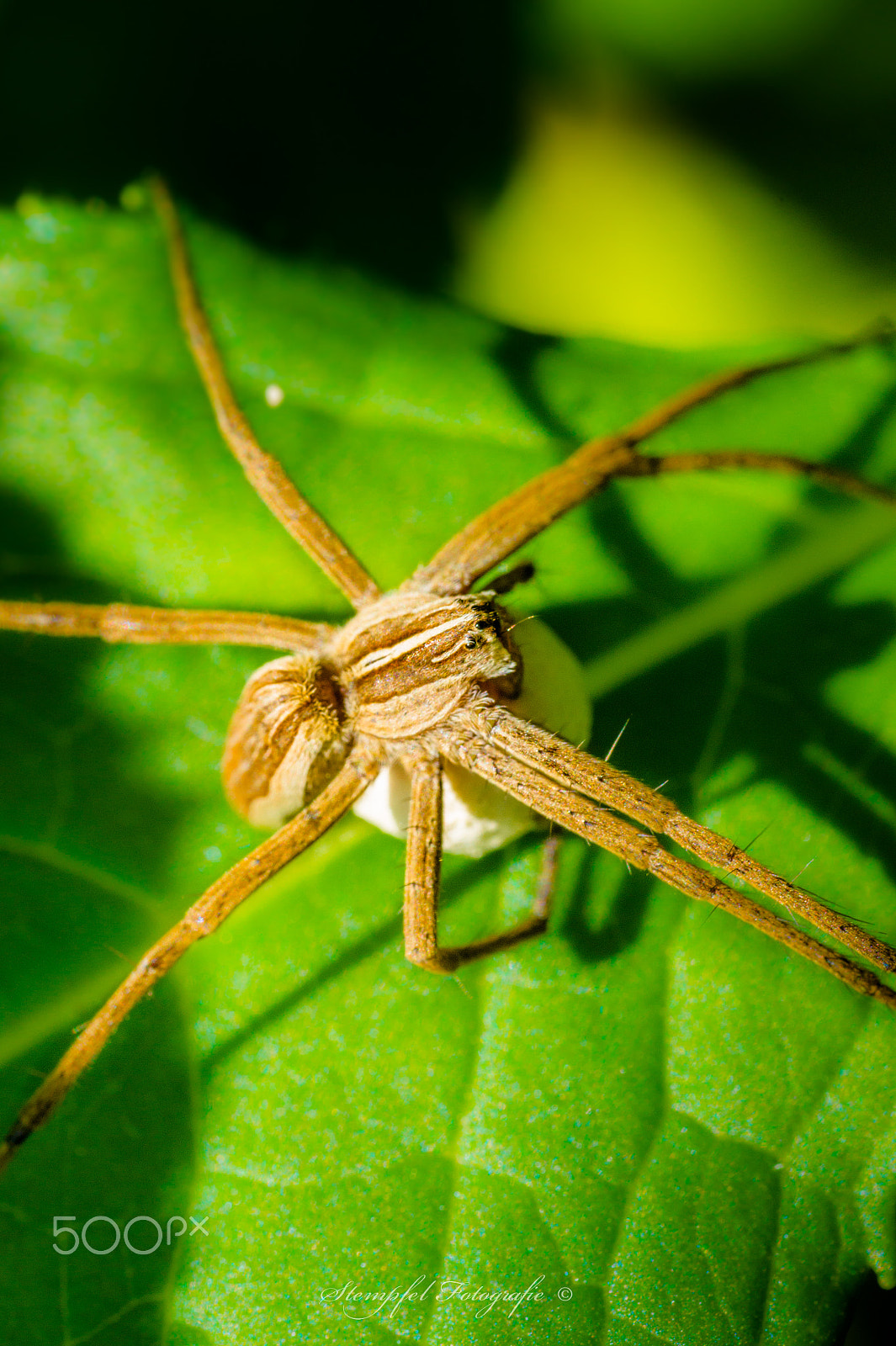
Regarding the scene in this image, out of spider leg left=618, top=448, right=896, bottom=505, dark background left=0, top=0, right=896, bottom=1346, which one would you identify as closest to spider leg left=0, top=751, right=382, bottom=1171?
spider leg left=618, top=448, right=896, bottom=505

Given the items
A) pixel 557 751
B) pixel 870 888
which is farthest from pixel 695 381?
pixel 870 888

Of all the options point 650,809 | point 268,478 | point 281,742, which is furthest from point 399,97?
point 650,809

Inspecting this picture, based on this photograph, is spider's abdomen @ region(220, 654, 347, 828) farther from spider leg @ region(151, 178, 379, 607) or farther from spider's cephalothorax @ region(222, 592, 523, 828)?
spider leg @ region(151, 178, 379, 607)

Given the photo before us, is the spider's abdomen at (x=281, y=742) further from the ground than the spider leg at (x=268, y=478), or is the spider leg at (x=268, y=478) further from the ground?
the spider leg at (x=268, y=478)

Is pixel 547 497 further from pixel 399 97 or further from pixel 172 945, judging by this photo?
pixel 399 97

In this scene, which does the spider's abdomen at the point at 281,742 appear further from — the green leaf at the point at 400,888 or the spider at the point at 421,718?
the green leaf at the point at 400,888

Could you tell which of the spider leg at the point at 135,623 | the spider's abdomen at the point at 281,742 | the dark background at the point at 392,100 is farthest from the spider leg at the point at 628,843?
the dark background at the point at 392,100
